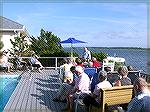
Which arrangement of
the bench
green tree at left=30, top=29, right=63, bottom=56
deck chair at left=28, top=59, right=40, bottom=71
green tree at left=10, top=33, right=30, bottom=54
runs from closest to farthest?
the bench → deck chair at left=28, top=59, right=40, bottom=71 → green tree at left=10, top=33, right=30, bottom=54 → green tree at left=30, top=29, right=63, bottom=56

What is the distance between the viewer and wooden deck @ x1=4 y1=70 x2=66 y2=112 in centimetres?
808

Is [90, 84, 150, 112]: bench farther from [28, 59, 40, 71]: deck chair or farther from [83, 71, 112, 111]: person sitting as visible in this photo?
[28, 59, 40, 71]: deck chair

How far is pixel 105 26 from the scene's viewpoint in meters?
25.0

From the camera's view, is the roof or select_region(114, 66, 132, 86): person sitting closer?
select_region(114, 66, 132, 86): person sitting

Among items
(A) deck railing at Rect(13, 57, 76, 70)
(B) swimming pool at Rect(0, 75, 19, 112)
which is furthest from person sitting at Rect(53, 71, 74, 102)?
(A) deck railing at Rect(13, 57, 76, 70)

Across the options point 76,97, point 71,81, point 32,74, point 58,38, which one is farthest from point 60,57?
point 76,97

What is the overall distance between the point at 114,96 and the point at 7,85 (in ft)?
26.0

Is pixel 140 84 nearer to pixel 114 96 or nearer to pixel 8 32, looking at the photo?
pixel 114 96

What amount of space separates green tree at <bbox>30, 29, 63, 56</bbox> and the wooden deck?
5346mm

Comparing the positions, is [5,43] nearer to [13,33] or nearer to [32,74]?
[13,33]

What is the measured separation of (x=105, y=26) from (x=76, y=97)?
1823 cm

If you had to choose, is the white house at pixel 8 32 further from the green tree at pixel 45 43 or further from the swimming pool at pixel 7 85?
the swimming pool at pixel 7 85

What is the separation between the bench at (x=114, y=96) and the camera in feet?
19.2

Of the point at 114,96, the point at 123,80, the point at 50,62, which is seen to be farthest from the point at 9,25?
the point at 114,96
